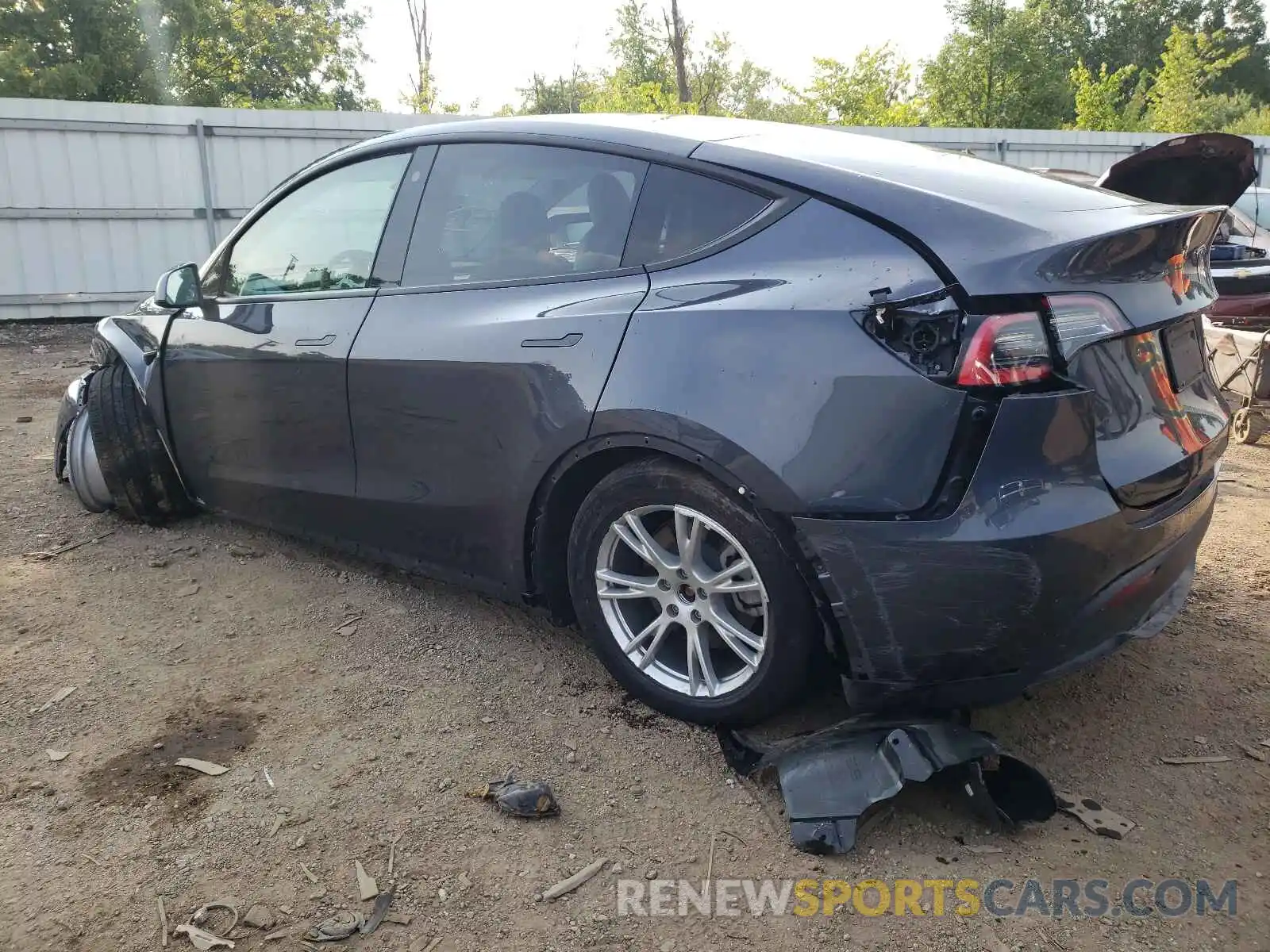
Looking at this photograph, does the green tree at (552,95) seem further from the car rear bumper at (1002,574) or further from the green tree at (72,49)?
the car rear bumper at (1002,574)

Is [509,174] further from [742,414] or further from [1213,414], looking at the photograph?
[1213,414]

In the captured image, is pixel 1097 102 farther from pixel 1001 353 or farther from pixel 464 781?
pixel 464 781

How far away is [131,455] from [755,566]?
10.9ft

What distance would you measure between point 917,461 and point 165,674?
8.32 ft

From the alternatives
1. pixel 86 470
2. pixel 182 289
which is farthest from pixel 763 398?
pixel 86 470

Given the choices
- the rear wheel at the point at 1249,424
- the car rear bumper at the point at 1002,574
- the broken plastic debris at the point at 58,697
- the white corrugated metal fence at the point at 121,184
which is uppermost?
the white corrugated metal fence at the point at 121,184

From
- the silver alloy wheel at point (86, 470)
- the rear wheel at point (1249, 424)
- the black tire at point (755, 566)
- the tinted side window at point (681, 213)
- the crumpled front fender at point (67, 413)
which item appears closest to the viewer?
the black tire at point (755, 566)

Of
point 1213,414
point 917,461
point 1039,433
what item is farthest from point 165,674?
point 1213,414

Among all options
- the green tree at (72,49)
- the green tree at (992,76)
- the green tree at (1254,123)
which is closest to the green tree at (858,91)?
the green tree at (992,76)

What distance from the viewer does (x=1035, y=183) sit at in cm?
268

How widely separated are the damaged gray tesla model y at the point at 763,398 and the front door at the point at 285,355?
0.08 ft

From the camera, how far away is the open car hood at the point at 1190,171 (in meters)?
3.68

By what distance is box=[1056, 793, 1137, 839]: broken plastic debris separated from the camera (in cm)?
234

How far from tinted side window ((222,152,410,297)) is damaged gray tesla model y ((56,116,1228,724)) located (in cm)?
2
